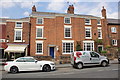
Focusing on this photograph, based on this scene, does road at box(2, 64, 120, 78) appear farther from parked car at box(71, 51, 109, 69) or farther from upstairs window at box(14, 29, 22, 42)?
upstairs window at box(14, 29, 22, 42)

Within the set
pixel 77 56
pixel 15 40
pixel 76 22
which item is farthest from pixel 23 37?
pixel 77 56

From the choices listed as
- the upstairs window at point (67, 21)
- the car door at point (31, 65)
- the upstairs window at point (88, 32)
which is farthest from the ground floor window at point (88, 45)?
the car door at point (31, 65)

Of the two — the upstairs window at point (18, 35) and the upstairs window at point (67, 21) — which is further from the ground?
the upstairs window at point (67, 21)

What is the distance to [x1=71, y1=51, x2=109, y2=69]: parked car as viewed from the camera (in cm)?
1298

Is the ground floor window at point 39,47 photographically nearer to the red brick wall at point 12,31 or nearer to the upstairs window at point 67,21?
the red brick wall at point 12,31

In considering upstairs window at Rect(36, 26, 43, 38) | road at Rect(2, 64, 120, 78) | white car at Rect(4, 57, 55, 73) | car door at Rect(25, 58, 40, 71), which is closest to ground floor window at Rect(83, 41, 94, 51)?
upstairs window at Rect(36, 26, 43, 38)

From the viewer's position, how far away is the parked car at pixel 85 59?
1298 centimetres

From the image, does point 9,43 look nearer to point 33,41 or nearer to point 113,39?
point 33,41

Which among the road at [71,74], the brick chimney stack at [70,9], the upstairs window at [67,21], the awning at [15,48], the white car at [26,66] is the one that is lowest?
the road at [71,74]

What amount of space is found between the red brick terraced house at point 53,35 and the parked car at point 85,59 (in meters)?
8.87

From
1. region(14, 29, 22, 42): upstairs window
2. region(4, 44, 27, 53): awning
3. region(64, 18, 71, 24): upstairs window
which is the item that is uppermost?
region(64, 18, 71, 24): upstairs window

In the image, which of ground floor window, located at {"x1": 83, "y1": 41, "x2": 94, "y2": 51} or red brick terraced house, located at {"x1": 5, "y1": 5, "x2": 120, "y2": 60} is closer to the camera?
red brick terraced house, located at {"x1": 5, "y1": 5, "x2": 120, "y2": 60}

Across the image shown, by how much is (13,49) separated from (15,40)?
2546mm

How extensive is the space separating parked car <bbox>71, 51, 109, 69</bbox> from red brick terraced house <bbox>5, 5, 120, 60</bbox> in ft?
29.1
